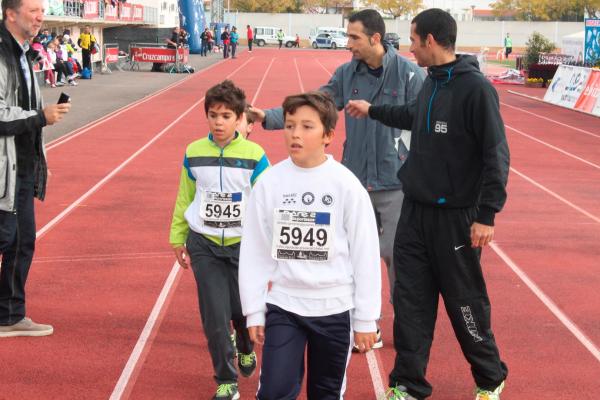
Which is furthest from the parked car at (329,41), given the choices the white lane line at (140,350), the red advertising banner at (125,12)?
the white lane line at (140,350)

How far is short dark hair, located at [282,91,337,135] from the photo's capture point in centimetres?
397

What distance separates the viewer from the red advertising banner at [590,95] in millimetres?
25922

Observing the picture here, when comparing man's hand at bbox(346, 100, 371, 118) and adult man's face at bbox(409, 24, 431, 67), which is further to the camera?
man's hand at bbox(346, 100, 371, 118)

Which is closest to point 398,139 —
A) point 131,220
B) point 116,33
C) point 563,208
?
point 131,220

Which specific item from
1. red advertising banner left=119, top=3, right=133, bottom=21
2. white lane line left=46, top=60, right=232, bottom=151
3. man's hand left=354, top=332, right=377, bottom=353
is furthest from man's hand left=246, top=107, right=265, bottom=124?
red advertising banner left=119, top=3, right=133, bottom=21

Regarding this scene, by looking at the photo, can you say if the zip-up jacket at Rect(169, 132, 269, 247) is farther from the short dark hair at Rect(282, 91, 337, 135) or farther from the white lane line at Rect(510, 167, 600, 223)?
the white lane line at Rect(510, 167, 600, 223)

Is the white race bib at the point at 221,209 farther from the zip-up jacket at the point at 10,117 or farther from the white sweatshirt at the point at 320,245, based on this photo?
the zip-up jacket at the point at 10,117

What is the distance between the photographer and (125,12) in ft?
162

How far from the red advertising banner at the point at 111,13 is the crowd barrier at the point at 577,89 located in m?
21.0

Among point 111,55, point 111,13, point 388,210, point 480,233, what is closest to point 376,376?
point 388,210

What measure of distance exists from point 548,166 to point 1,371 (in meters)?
11.8

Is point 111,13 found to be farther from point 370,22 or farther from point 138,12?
point 370,22

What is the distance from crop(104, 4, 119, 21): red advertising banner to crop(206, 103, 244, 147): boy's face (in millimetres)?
39511

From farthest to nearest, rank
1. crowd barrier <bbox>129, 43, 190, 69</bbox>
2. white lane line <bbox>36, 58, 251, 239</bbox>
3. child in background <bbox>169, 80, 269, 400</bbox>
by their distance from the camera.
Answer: crowd barrier <bbox>129, 43, 190, 69</bbox> → white lane line <bbox>36, 58, 251, 239</bbox> → child in background <bbox>169, 80, 269, 400</bbox>
